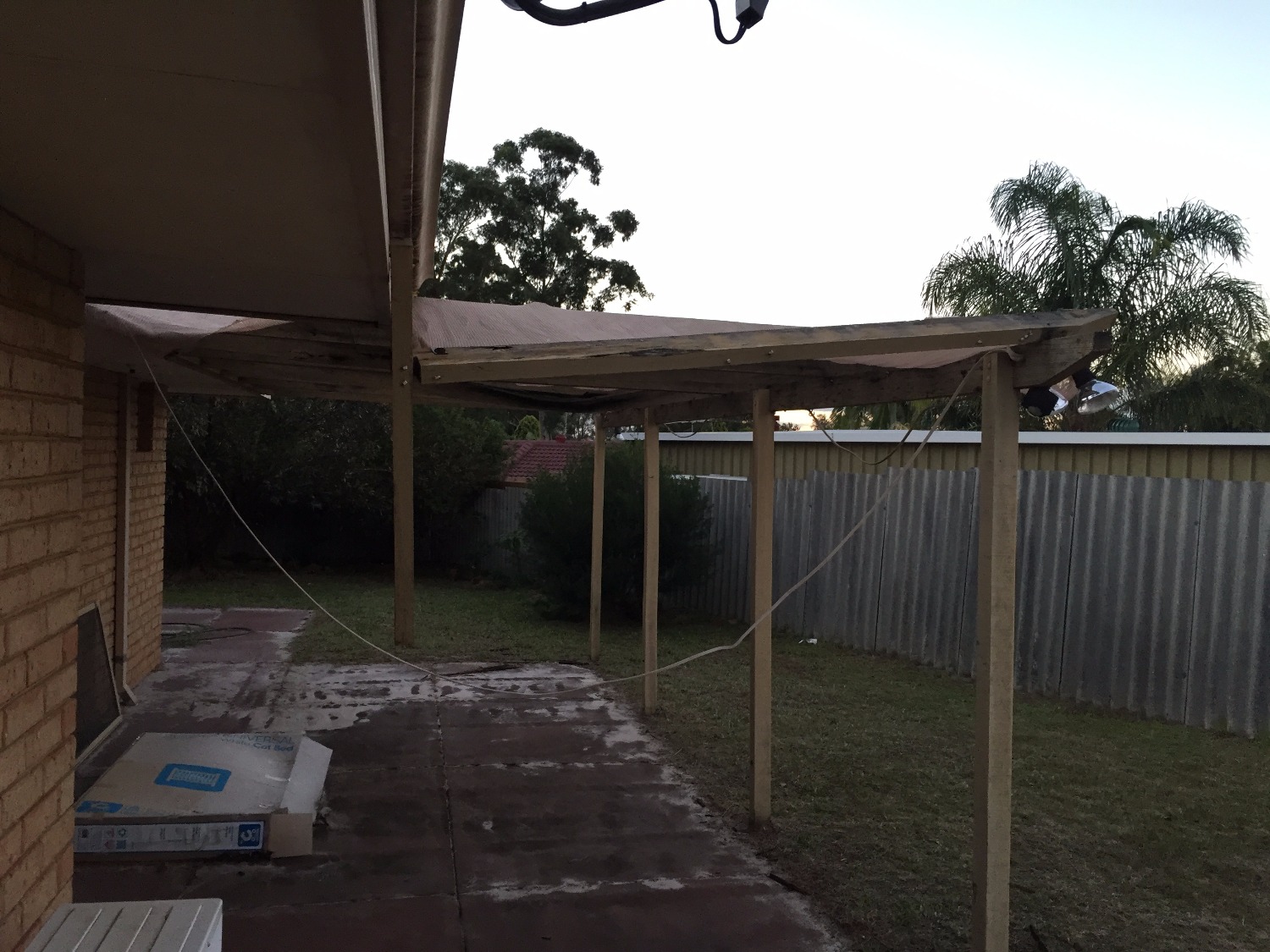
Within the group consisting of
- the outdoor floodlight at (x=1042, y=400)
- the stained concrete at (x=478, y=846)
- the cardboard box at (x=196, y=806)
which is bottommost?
the stained concrete at (x=478, y=846)

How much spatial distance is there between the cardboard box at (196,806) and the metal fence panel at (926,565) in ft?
19.5

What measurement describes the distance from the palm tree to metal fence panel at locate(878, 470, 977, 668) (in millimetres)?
3925

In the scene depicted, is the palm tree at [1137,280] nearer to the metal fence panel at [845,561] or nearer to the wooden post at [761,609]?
the metal fence panel at [845,561]

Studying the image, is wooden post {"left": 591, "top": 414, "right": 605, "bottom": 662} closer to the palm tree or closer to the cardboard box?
the cardboard box

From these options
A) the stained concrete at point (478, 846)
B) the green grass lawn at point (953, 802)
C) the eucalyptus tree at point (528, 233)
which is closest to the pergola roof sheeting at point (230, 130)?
the stained concrete at point (478, 846)

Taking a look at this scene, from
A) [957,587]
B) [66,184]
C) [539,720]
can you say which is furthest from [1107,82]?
[66,184]

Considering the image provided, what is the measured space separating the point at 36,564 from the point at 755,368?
112 inches

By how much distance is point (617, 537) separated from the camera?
37.5 ft

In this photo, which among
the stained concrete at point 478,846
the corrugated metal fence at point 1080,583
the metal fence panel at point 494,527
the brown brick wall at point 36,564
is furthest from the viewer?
the metal fence panel at point 494,527

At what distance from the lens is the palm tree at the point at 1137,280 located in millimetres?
12430

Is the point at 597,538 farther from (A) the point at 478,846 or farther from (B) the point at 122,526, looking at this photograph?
(A) the point at 478,846

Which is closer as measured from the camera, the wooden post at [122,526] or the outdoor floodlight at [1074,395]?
the outdoor floodlight at [1074,395]

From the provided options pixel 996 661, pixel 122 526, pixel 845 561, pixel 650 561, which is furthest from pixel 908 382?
pixel 845 561

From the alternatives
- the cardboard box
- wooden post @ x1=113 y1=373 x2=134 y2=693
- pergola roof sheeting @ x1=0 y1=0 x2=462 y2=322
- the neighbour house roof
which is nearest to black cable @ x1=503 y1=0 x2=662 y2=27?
pergola roof sheeting @ x1=0 y1=0 x2=462 y2=322
